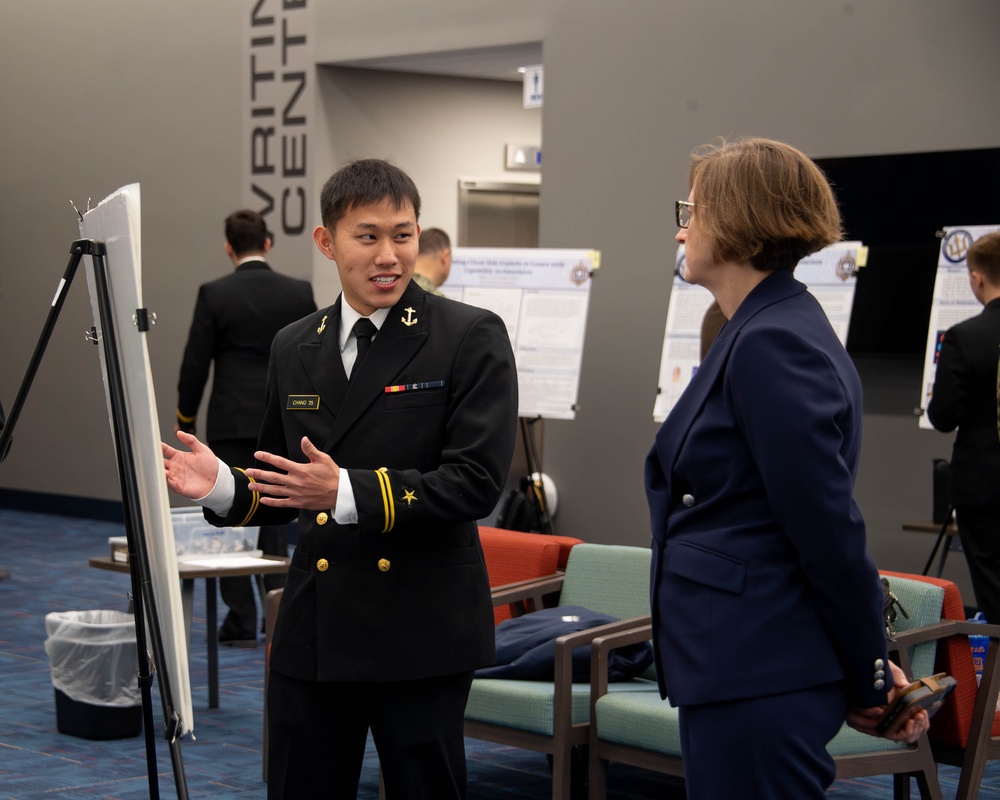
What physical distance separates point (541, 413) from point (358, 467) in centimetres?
473

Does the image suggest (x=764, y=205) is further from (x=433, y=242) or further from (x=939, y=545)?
(x=433, y=242)

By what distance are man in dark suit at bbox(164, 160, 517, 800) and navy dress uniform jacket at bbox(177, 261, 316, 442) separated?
3.73m

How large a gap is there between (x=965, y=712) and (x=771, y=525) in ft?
6.69

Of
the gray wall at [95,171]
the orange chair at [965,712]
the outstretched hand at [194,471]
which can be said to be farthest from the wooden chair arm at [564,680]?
the gray wall at [95,171]

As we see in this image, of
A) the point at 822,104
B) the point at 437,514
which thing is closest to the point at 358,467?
the point at 437,514

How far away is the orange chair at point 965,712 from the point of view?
3572 millimetres

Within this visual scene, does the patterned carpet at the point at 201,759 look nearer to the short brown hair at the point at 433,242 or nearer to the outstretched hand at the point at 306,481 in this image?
the outstretched hand at the point at 306,481

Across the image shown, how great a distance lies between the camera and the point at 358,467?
225 cm

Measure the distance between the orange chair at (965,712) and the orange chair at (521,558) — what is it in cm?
124

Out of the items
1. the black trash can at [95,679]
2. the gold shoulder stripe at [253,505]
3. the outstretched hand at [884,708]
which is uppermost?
the gold shoulder stripe at [253,505]

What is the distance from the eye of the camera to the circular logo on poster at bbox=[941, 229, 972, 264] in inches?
235

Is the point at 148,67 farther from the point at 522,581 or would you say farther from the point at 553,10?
the point at 522,581

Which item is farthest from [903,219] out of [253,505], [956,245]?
[253,505]

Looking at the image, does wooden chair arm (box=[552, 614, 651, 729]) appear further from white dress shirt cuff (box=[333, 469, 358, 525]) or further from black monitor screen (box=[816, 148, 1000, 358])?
black monitor screen (box=[816, 148, 1000, 358])
